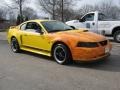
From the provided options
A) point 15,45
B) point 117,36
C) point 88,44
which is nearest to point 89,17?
point 117,36

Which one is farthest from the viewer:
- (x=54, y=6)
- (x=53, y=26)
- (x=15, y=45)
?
(x=54, y=6)

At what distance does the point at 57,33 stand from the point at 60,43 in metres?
0.42

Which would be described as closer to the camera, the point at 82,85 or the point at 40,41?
the point at 82,85

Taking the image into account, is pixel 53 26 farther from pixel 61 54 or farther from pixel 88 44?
pixel 88 44

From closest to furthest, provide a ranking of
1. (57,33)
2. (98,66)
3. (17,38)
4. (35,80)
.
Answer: (35,80)
(98,66)
(57,33)
(17,38)

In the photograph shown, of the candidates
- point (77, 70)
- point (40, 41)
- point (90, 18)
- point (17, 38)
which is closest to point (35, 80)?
point (77, 70)

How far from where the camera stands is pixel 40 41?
7758 mm

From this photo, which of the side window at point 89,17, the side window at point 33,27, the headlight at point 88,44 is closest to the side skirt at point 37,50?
the side window at point 33,27

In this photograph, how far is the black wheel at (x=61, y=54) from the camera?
686cm

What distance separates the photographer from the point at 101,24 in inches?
506

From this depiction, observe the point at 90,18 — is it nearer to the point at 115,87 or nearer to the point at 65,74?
the point at 65,74

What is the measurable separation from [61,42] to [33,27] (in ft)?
5.91

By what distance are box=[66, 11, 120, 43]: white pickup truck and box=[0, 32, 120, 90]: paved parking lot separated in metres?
4.61

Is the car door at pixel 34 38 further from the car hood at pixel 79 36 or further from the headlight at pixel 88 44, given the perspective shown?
the headlight at pixel 88 44
